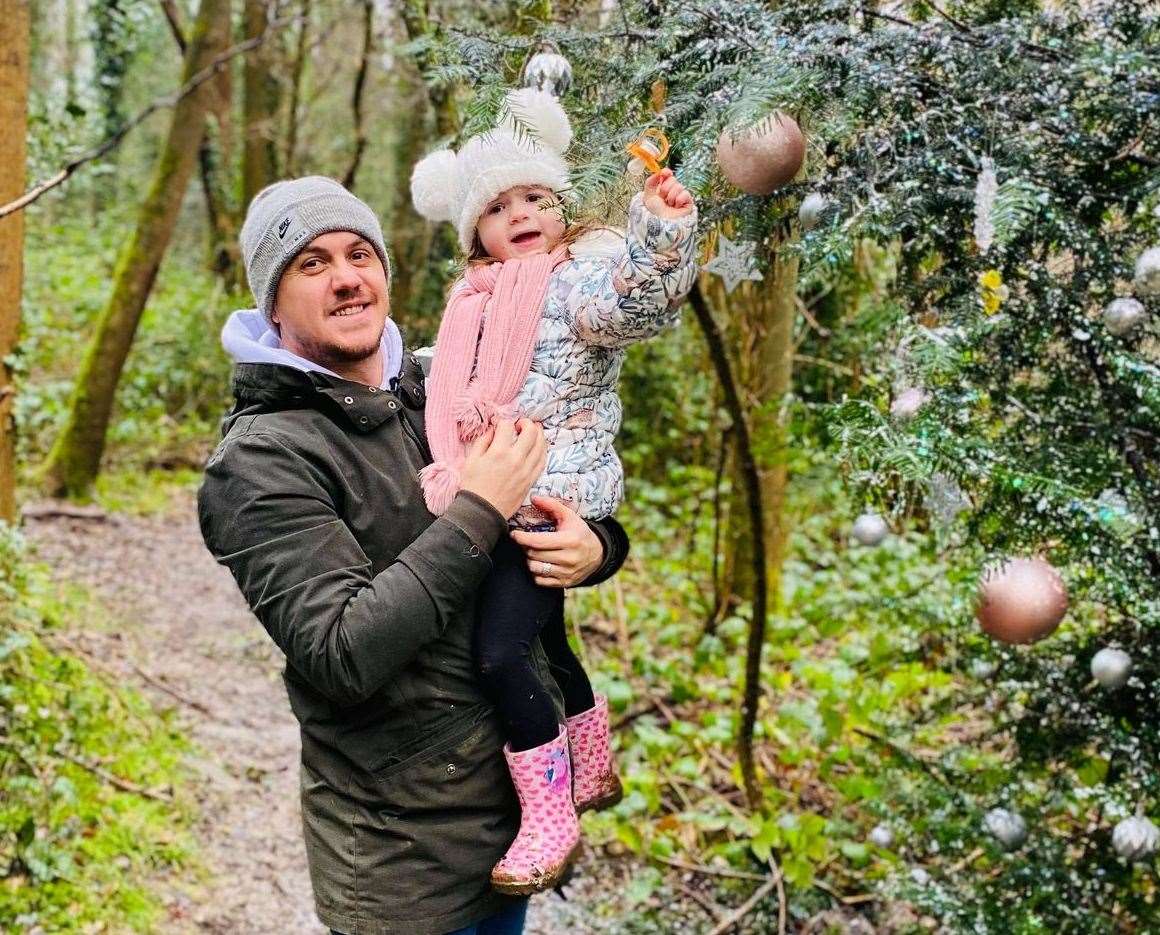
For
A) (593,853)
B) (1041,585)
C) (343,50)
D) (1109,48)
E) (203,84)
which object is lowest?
(593,853)

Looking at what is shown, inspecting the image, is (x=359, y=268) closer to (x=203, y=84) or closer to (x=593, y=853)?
(x=593, y=853)

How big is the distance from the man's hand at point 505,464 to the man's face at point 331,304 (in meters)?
0.23

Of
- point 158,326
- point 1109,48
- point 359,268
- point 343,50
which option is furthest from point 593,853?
point 343,50

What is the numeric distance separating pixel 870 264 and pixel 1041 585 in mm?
2206

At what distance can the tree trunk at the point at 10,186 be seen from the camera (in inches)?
138

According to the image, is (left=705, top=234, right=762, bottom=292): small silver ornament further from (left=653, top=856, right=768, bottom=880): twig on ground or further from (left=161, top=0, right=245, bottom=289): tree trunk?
(left=161, top=0, right=245, bottom=289): tree trunk

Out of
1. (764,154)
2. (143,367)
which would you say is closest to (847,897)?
(764,154)

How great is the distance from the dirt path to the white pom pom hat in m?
2.41

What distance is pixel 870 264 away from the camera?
12.5 feet

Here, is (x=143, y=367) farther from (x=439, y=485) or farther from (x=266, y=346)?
(x=439, y=485)

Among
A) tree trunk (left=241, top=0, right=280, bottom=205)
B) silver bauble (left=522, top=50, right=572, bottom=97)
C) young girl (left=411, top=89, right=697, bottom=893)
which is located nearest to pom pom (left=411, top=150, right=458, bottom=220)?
young girl (left=411, top=89, right=697, bottom=893)

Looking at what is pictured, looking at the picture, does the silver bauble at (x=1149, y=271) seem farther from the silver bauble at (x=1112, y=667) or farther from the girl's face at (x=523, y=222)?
the girl's face at (x=523, y=222)

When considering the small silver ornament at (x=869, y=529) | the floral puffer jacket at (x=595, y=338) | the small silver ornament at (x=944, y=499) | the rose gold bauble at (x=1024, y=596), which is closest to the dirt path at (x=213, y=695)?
the small silver ornament at (x=869, y=529)

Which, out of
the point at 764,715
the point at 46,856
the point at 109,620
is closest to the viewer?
the point at 46,856
